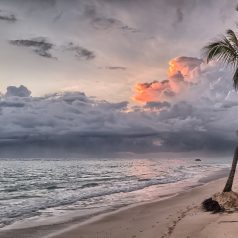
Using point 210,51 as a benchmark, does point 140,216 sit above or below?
below

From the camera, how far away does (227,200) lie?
19.7 m

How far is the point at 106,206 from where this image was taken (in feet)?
92.3

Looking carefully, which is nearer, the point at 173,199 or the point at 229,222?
→ the point at 229,222

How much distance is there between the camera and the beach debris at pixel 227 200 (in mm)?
19312

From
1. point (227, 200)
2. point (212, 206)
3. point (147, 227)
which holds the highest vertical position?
point (227, 200)

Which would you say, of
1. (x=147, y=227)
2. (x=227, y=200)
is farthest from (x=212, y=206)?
(x=147, y=227)

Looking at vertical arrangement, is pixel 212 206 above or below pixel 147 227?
above

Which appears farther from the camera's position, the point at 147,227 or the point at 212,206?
the point at 212,206

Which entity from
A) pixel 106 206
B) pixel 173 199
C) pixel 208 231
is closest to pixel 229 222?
pixel 208 231

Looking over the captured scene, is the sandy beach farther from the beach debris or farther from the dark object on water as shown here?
the beach debris

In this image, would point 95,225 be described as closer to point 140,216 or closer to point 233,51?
point 140,216

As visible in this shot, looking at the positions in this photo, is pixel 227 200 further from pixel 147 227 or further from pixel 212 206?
pixel 147 227

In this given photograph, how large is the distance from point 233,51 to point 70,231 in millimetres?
12628

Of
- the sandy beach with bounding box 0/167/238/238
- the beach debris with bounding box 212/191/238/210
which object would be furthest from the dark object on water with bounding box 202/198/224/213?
the sandy beach with bounding box 0/167/238/238
